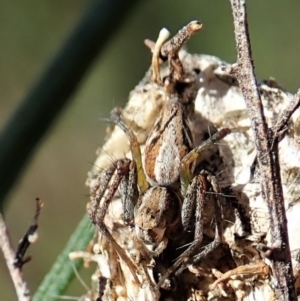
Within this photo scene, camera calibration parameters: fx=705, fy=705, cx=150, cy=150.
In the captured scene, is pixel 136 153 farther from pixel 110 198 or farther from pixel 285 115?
pixel 285 115

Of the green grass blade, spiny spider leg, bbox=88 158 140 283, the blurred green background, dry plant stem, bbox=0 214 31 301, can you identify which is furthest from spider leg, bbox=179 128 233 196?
the blurred green background

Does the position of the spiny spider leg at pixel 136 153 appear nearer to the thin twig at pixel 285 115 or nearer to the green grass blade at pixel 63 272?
the green grass blade at pixel 63 272

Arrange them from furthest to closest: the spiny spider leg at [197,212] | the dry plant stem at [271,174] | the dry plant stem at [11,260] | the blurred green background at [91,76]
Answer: the blurred green background at [91,76], the dry plant stem at [11,260], the spiny spider leg at [197,212], the dry plant stem at [271,174]

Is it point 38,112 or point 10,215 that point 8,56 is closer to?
point 10,215

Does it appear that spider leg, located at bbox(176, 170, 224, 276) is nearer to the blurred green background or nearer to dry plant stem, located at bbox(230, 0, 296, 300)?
dry plant stem, located at bbox(230, 0, 296, 300)

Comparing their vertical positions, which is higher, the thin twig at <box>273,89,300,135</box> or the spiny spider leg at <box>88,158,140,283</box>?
the thin twig at <box>273,89,300,135</box>

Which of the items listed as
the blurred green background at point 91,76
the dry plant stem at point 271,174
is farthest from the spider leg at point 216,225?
the blurred green background at point 91,76
